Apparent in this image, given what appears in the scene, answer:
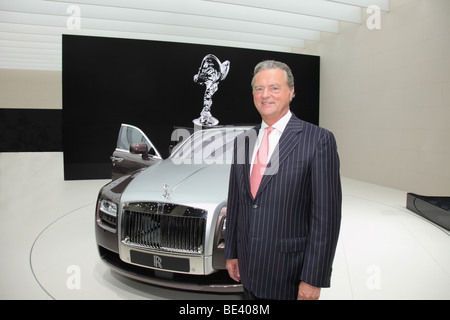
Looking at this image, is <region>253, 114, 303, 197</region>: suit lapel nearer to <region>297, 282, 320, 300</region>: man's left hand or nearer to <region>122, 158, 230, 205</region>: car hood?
<region>297, 282, 320, 300</region>: man's left hand

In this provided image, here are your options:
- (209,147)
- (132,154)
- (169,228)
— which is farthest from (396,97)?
(169,228)

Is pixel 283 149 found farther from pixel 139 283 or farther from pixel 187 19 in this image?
pixel 187 19

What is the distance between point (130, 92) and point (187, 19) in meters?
2.22

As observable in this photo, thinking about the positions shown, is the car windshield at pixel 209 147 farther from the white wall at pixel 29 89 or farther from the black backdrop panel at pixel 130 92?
the white wall at pixel 29 89

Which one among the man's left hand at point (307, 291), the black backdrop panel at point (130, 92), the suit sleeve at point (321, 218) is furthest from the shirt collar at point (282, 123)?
the black backdrop panel at point (130, 92)

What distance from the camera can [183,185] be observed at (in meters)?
2.27

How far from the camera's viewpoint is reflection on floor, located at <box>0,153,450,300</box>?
7.74 ft

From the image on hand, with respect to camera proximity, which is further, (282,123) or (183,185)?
(183,185)

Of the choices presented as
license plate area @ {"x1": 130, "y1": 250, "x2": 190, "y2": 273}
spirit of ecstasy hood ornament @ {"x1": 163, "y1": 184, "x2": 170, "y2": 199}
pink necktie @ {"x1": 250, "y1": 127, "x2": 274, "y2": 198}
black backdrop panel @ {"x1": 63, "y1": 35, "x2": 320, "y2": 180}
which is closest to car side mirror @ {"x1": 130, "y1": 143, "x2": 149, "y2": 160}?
spirit of ecstasy hood ornament @ {"x1": 163, "y1": 184, "x2": 170, "y2": 199}

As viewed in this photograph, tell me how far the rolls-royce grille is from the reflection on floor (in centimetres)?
48

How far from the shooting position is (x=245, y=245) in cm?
131

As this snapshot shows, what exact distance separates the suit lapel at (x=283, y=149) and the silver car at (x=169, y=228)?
843mm

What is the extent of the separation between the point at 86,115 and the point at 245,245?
714 centimetres

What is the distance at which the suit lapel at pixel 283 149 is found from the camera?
3.94 feet
